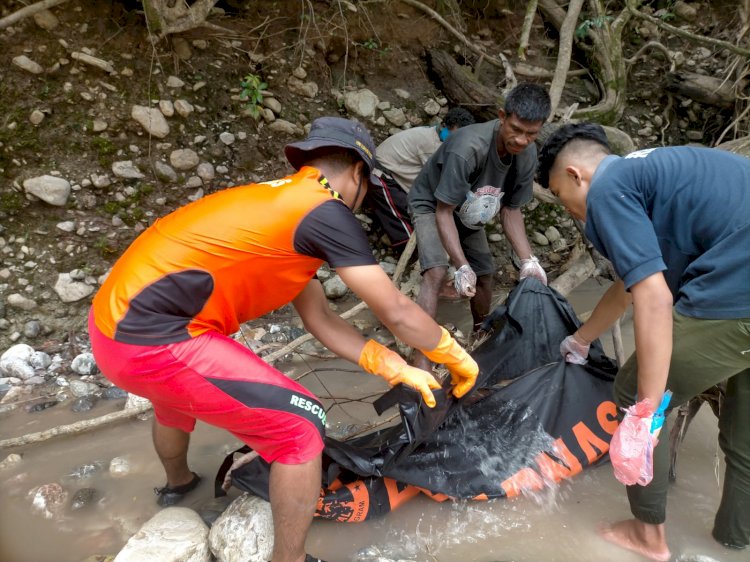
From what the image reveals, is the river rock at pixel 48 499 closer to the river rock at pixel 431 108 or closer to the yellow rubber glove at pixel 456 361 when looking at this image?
the yellow rubber glove at pixel 456 361

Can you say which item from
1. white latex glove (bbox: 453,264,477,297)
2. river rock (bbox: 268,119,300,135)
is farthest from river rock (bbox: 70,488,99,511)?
river rock (bbox: 268,119,300,135)

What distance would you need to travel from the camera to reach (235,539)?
1567mm

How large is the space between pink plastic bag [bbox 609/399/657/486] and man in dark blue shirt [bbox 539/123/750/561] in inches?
0.7

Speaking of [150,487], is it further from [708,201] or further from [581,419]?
[708,201]

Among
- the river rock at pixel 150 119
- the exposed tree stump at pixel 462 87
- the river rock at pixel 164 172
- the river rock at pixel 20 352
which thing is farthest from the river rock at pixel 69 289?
the exposed tree stump at pixel 462 87

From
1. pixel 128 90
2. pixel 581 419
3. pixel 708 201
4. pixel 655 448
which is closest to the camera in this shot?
pixel 708 201

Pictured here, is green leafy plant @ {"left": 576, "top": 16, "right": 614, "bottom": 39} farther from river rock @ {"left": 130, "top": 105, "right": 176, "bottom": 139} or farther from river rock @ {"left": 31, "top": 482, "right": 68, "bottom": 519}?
river rock @ {"left": 31, "top": 482, "right": 68, "bottom": 519}

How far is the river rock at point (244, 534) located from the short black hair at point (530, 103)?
181cm

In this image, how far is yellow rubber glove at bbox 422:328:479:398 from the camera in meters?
1.57

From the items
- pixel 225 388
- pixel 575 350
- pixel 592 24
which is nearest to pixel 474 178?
pixel 575 350

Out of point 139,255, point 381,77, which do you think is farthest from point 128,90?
point 139,255

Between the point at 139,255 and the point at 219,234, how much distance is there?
229mm

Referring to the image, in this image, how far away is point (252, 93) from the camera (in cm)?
337

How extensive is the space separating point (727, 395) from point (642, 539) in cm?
54
